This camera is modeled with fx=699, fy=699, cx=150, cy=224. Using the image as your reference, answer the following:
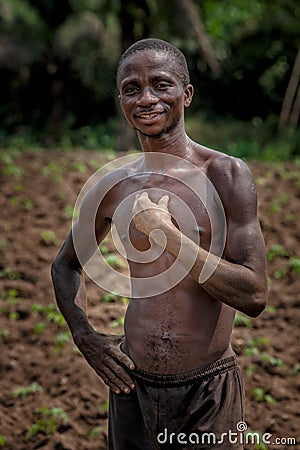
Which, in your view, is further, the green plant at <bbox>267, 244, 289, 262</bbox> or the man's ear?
the green plant at <bbox>267, 244, 289, 262</bbox>

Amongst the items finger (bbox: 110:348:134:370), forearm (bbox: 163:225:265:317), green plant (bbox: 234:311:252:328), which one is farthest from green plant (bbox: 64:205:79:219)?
forearm (bbox: 163:225:265:317)

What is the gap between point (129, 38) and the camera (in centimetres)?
999

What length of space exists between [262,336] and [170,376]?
3063 millimetres

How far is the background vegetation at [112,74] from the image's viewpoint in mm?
12789

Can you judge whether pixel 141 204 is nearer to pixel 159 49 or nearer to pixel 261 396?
pixel 159 49

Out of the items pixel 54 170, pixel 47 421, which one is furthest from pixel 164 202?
pixel 54 170

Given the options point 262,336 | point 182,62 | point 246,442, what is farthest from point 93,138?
point 182,62

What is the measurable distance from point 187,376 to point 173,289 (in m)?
0.25

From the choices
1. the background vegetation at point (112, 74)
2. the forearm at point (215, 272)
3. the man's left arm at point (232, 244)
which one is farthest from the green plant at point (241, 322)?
the background vegetation at point (112, 74)

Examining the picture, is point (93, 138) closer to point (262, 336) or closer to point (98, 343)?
point (262, 336)

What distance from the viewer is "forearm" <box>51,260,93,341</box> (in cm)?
215

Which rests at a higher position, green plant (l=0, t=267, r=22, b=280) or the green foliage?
the green foliage

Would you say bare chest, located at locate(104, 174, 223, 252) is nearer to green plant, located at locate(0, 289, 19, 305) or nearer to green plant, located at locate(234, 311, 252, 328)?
green plant, located at locate(234, 311, 252, 328)

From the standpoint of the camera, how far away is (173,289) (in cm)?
203
